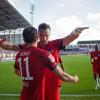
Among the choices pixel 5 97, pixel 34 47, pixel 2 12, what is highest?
pixel 2 12

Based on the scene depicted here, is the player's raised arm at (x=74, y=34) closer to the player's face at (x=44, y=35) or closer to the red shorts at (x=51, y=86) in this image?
the player's face at (x=44, y=35)

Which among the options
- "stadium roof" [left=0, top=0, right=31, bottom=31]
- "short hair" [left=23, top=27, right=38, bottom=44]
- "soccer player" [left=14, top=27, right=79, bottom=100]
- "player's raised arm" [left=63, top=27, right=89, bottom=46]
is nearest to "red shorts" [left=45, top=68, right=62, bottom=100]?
"player's raised arm" [left=63, top=27, right=89, bottom=46]

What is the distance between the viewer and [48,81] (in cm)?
845

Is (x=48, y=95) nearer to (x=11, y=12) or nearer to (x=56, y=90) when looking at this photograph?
(x=56, y=90)

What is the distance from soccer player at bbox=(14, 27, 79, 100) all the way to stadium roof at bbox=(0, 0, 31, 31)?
161ft

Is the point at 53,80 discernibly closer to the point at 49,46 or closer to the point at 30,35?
the point at 49,46

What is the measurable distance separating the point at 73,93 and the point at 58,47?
8804 mm

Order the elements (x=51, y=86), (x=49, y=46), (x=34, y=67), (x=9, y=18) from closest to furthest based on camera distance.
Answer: (x=34, y=67)
(x=51, y=86)
(x=49, y=46)
(x=9, y=18)

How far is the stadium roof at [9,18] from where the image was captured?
59.5m

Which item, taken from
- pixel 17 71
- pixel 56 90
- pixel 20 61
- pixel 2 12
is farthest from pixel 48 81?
pixel 2 12

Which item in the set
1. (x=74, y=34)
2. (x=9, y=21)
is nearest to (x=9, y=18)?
(x=9, y=21)

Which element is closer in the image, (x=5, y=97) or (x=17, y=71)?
(x=17, y=71)

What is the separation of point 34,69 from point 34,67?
0.11ft

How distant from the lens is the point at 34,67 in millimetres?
6859
